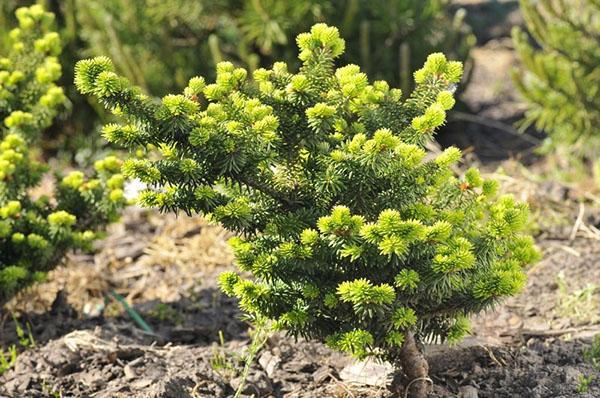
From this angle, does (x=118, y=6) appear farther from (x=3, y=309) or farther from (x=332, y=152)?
(x=332, y=152)

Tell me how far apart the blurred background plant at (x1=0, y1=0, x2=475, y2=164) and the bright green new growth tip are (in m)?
2.87

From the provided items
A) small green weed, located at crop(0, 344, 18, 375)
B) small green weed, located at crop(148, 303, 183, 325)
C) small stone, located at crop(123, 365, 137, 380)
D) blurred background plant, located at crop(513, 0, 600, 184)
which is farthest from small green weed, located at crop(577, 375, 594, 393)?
blurred background plant, located at crop(513, 0, 600, 184)

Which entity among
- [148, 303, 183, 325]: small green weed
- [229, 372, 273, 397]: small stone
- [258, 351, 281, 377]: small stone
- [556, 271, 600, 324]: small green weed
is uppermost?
[556, 271, 600, 324]: small green weed

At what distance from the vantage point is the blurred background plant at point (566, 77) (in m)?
5.24

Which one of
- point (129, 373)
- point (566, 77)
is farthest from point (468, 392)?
point (566, 77)

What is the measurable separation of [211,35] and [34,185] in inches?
92.3

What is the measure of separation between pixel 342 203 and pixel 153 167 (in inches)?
22.4

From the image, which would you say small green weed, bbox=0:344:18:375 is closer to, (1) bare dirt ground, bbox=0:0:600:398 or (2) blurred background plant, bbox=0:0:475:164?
(1) bare dirt ground, bbox=0:0:600:398

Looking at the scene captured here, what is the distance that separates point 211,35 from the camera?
5.79 metres

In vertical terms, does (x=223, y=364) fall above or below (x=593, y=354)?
below

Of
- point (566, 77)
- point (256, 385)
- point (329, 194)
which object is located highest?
point (566, 77)

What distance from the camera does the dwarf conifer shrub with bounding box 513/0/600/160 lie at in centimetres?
524

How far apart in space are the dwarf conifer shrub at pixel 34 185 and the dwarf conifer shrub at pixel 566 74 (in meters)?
2.69

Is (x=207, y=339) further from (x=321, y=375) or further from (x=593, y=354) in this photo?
(x=593, y=354)
